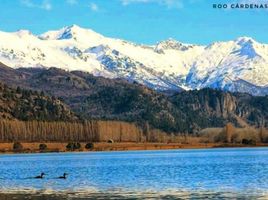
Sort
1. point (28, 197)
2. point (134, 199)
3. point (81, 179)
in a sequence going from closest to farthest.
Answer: point (134, 199), point (28, 197), point (81, 179)

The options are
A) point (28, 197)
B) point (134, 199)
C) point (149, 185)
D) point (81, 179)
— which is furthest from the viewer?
point (81, 179)

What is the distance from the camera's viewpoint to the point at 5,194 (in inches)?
3469

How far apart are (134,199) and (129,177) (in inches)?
1485

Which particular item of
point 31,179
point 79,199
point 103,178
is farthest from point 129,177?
point 79,199

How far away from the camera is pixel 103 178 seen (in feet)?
380

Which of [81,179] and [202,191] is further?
[81,179]

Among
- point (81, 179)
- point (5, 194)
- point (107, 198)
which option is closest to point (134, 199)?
point (107, 198)

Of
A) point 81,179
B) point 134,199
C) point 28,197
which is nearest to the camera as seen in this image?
point 134,199

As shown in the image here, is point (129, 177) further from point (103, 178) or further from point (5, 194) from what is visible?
point (5, 194)

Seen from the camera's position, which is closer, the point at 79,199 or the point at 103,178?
the point at 79,199

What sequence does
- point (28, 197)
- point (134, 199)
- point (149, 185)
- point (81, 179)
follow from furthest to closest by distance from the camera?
point (81, 179)
point (149, 185)
point (28, 197)
point (134, 199)

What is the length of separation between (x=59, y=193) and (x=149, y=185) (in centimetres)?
1363

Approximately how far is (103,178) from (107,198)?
35.2 m

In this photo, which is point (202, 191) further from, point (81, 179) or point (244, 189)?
point (81, 179)
